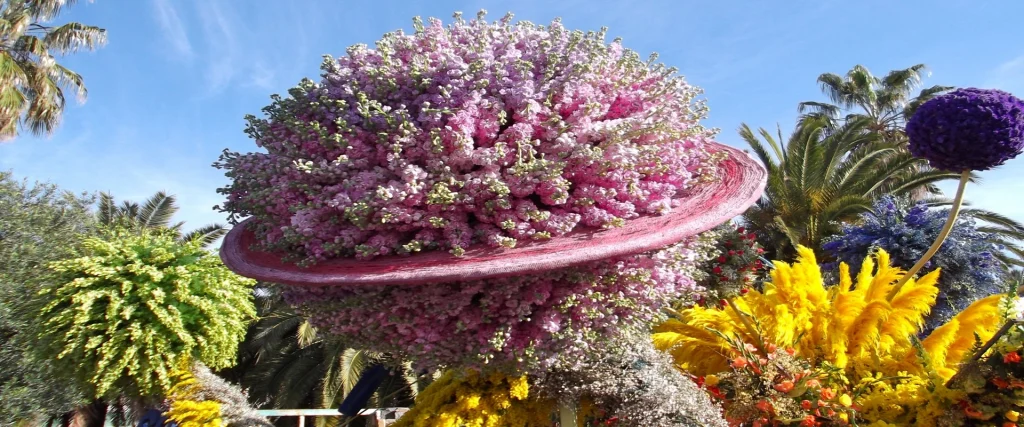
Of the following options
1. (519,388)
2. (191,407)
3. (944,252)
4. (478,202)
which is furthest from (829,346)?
(191,407)

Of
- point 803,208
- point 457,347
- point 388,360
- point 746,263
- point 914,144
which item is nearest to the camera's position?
point 457,347

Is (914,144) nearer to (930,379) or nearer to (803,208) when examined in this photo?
(930,379)

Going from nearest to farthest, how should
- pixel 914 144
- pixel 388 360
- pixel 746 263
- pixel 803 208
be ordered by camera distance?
pixel 914 144 → pixel 388 360 → pixel 746 263 → pixel 803 208

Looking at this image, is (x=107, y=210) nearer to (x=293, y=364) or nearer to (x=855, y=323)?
(x=293, y=364)

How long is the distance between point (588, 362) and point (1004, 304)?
156 cm

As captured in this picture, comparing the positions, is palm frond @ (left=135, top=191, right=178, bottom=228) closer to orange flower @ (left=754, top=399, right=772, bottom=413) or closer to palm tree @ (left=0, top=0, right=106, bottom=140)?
palm tree @ (left=0, top=0, right=106, bottom=140)

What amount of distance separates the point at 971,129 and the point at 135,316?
452cm

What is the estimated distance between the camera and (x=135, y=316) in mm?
4090

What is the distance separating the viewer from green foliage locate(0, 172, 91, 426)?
763 centimetres

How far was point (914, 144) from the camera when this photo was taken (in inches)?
97.4

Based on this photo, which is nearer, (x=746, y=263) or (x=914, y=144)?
(x=914, y=144)

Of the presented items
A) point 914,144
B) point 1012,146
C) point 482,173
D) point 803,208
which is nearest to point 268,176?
point 482,173

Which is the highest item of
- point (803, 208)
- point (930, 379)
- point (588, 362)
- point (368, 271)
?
point (803, 208)

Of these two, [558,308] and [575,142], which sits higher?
Result: [575,142]
